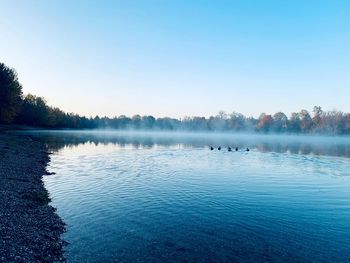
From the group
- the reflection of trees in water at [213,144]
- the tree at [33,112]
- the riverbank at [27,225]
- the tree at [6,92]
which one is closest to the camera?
the riverbank at [27,225]

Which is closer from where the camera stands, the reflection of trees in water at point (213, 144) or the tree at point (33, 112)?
the reflection of trees in water at point (213, 144)

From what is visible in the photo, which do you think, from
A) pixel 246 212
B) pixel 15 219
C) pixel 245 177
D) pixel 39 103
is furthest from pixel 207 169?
pixel 39 103

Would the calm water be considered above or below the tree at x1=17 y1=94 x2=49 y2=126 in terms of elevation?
below

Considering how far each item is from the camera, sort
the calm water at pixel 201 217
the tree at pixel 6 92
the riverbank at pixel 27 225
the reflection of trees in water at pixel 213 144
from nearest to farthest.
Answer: the riverbank at pixel 27 225 → the calm water at pixel 201 217 → the reflection of trees in water at pixel 213 144 → the tree at pixel 6 92

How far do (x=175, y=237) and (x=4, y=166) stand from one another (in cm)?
2567

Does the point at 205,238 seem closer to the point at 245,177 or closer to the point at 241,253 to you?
the point at 241,253

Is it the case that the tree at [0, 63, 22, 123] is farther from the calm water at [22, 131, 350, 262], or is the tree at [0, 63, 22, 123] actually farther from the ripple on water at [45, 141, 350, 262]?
the ripple on water at [45, 141, 350, 262]

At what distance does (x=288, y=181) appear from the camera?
37.5m

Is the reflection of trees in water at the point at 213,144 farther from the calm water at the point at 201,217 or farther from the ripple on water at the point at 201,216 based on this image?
the calm water at the point at 201,217

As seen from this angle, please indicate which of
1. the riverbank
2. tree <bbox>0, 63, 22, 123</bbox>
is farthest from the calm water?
tree <bbox>0, 63, 22, 123</bbox>

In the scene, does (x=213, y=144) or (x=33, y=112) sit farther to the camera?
(x=33, y=112)

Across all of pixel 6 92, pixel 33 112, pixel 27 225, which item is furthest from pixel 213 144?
pixel 33 112

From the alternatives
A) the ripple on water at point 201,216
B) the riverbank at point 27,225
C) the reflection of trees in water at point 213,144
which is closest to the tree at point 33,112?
the reflection of trees in water at point 213,144

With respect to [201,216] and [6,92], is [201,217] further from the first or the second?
[6,92]
